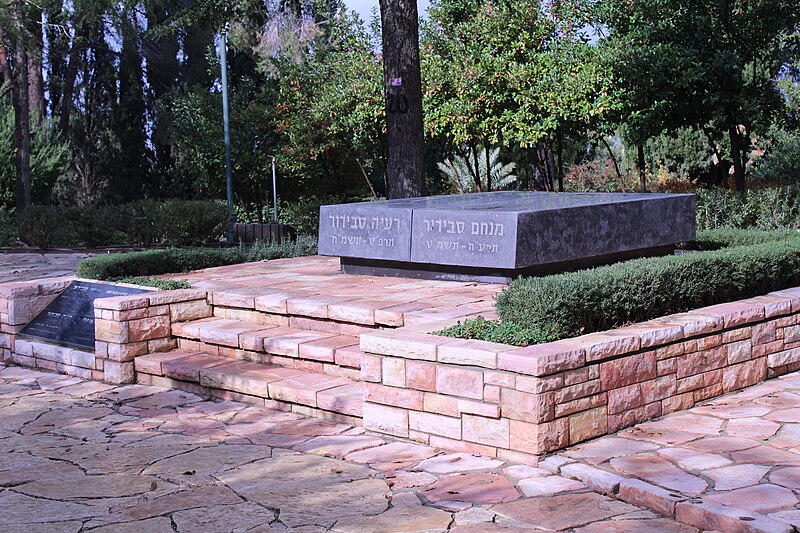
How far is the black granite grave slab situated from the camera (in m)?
7.75

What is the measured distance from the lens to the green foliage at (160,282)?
8.19m

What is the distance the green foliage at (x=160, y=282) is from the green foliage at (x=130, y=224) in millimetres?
7187

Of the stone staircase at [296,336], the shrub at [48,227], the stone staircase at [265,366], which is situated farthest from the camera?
the shrub at [48,227]

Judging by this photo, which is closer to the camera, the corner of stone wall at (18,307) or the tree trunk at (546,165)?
the corner of stone wall at (18,307)

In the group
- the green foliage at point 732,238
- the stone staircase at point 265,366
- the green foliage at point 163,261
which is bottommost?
the stone staircase at point 265,366

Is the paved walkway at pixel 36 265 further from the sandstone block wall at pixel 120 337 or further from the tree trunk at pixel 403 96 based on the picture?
the tree trunk at pixel 403 96

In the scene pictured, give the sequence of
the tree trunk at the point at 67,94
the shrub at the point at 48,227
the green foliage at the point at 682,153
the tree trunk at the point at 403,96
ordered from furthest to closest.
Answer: the tree trunk at the point at 67,94 → the green foliage at the point at 682,153 → the shrub at the point at 48,227 → the tree trunk at the point at 403,96

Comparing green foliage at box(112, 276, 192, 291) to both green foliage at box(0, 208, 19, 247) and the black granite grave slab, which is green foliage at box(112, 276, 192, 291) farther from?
green foliage at box(0, 208, 19, 247)

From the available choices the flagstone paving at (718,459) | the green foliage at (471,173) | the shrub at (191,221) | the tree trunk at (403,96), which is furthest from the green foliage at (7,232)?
the flagstone paving at (718,459)

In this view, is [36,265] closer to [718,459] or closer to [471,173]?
[471,173]

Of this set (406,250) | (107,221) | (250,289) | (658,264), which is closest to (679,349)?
(658,264)

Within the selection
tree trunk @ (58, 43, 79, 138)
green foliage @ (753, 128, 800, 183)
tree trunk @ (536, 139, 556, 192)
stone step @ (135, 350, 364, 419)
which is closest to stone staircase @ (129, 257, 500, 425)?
stone step @ (135, 350, 364, 419)

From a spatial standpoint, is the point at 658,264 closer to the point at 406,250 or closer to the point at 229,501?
the point at 406,250

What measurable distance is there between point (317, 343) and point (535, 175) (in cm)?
1319
